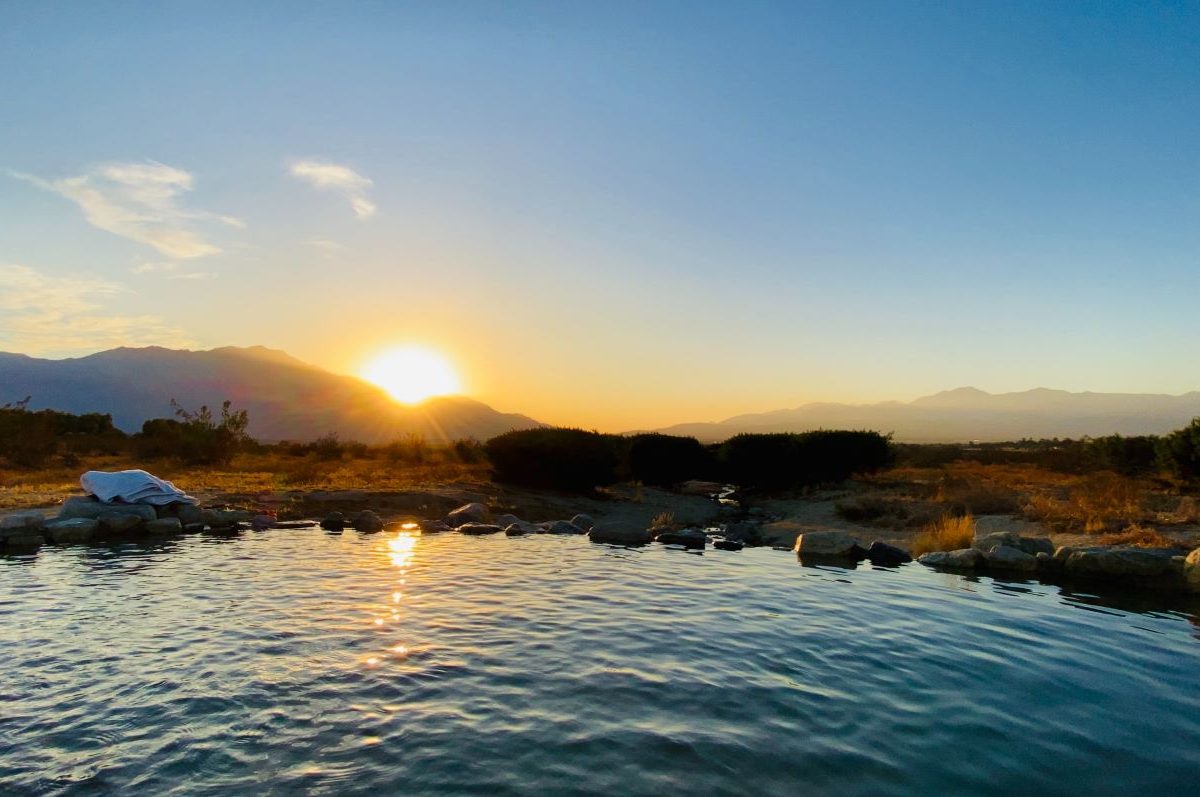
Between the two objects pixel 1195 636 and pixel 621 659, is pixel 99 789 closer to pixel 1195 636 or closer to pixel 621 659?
pixel 621 659

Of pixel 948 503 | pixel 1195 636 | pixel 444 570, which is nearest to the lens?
pixel 1195 636

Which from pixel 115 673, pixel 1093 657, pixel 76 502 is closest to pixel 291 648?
pixel 115 673

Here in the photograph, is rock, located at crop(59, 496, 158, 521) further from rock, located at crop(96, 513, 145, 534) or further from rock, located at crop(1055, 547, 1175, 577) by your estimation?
rock, located at crop(1055, 547, 1175, 577)

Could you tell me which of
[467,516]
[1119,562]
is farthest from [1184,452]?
[467,516]

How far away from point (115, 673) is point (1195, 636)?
483 inches

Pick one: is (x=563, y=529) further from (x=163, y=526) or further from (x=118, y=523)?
(x=118, y=523)

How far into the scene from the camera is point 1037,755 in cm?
539

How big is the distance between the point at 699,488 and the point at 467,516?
1677 cm

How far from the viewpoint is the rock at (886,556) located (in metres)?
14.7

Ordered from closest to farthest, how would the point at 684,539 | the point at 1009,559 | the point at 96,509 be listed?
1. the point at 1009,559
2. the point at 96,509
3. the point at 684,539

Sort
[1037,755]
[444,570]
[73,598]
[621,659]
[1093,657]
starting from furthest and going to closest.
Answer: [444,570], [73,598], [1093,657], [621,659], [1037,755]

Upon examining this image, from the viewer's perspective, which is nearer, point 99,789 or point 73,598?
point 99,789

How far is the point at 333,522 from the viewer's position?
58.7ft

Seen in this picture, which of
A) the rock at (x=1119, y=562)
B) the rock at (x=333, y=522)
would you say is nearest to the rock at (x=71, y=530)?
the rock at (x=333, y=522)
